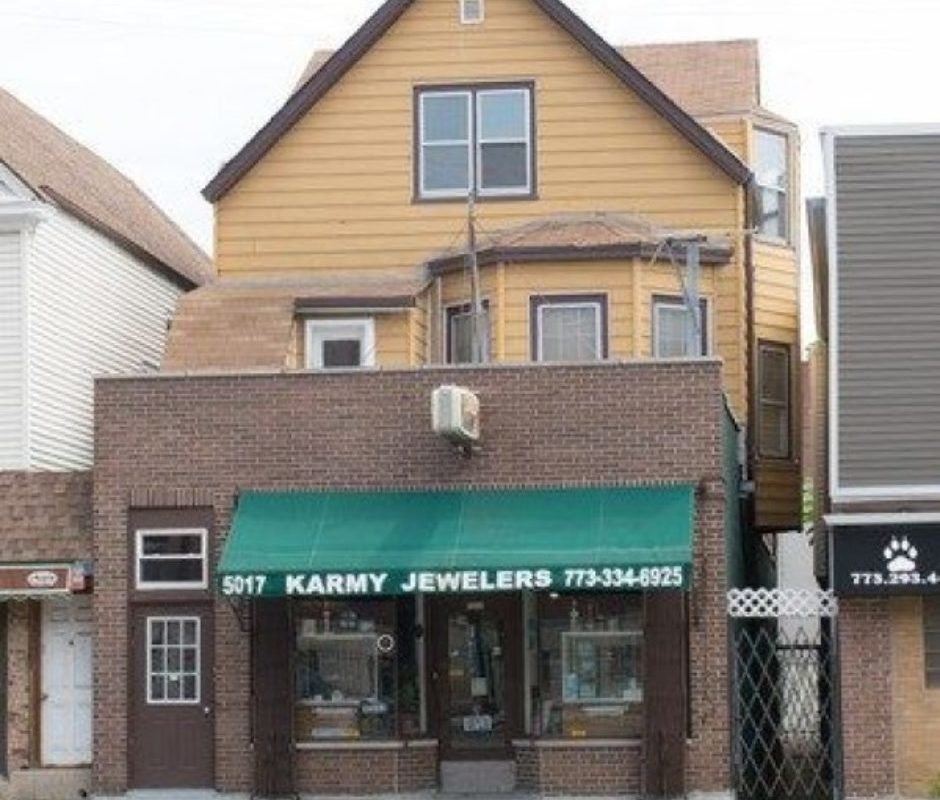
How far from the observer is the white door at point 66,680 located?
26438 mm

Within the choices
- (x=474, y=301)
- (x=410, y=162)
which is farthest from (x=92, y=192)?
(x=474, y=301)

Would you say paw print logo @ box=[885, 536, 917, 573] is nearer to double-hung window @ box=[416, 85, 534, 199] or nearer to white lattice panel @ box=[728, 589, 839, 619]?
white lattice panel @ box=[728, 589, 839, 619]

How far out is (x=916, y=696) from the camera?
79.4 feet

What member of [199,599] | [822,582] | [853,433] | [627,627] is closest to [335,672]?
[199,599]

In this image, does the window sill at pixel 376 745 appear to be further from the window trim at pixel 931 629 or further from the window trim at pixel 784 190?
the window trim at pixel 784 190

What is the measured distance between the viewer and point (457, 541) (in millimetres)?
24234

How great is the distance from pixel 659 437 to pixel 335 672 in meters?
4.50

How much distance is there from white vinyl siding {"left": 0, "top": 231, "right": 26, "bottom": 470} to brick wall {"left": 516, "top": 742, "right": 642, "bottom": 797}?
7671 mm

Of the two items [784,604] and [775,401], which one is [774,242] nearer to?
[775,401]

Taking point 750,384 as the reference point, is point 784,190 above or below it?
above

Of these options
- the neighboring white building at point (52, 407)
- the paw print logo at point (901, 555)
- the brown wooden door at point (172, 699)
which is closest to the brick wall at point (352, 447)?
the brown wooden door at point (172, 699)

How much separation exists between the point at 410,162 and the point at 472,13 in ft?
7.11

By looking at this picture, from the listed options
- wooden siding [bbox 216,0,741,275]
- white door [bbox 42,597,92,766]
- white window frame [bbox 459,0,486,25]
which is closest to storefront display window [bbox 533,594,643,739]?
white door [bbox 42,597,92,766]

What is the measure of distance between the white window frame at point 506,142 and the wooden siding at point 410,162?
0.15 metres
